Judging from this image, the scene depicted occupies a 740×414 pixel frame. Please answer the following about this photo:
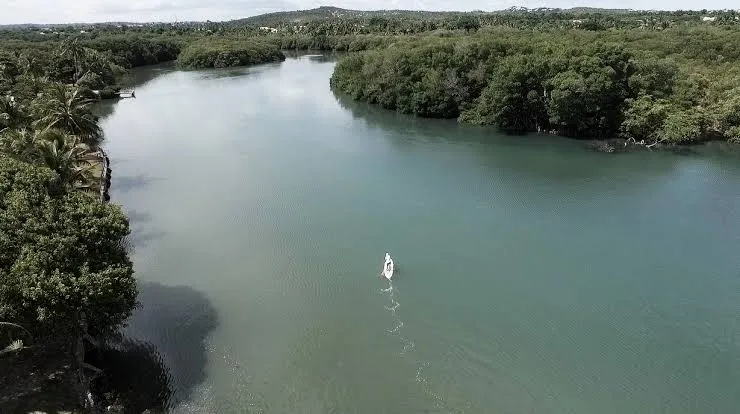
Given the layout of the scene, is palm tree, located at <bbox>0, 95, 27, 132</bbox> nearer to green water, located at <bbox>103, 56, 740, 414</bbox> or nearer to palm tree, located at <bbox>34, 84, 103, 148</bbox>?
palm tree, located at <bbox>34, 84, 103, 148</bbox>

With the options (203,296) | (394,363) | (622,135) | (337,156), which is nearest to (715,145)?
(622,135)

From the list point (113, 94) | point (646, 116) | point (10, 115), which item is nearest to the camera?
point (10, 115)

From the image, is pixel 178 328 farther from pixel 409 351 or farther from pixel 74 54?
pixel 74 54

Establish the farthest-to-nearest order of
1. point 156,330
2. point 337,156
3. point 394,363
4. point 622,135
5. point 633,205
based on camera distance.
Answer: point 622,135, point 337,156, point 633,205, point 156,330, point 394,363

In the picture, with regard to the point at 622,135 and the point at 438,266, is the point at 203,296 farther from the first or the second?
the point at 622,135

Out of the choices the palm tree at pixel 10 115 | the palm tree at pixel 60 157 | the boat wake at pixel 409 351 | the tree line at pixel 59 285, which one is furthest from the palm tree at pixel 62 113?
the boat wake at pixel 409 351

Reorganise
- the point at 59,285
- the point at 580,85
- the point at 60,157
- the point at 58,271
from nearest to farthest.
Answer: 1. the point at 59,285
2. the point at 58,271
3. the point at 60,157
4. the point at 580,85

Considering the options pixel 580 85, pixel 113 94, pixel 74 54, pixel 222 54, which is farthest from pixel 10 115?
pixel 222 54

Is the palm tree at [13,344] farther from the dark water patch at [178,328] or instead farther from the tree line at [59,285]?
the dark water patch at [178,328]

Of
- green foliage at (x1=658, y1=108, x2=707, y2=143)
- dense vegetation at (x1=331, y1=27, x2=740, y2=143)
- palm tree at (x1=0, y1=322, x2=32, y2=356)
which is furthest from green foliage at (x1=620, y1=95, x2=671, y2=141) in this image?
palm tree at (x1=0, y1=322, x2=32, y2=356)
